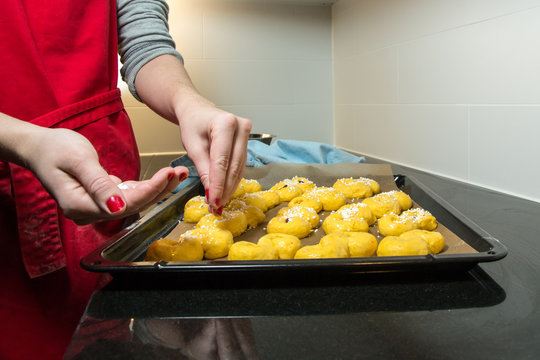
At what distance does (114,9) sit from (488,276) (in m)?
0.89

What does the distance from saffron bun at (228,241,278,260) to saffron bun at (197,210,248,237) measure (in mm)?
158

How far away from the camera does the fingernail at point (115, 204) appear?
19.0 inches

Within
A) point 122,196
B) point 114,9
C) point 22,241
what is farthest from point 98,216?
point 114,9

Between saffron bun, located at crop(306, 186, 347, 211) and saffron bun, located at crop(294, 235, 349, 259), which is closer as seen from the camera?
saffron bun, located at crop(294, 235, 349, 259)

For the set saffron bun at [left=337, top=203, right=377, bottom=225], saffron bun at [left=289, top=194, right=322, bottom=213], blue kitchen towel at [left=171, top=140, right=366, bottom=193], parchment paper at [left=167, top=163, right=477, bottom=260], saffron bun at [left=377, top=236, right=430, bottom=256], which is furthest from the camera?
blue kitchen towel at [left=171, top=140, right=366, bottom=193]

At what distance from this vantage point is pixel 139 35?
0.94 meters

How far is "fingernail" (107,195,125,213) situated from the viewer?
482mm

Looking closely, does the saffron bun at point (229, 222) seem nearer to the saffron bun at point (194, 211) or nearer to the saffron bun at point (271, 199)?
the saffron bun at point (194, 211)

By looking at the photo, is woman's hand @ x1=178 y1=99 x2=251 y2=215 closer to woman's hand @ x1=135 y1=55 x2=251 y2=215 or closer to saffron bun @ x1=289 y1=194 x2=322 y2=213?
woman's hand @ x1=135 y1=55 x2=251 y2=215

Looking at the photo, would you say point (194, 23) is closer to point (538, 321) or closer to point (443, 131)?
point (443, 131)

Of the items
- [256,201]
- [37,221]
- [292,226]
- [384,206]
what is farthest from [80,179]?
[384,206]

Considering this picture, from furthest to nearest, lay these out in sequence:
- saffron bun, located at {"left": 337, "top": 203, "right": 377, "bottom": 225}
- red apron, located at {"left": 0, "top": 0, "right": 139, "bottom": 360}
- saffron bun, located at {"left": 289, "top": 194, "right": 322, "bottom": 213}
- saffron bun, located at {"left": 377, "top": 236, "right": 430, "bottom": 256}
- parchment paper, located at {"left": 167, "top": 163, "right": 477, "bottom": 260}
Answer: parchment paper, located at {"left": 167, "top": 163, "right": 477, "bottom": 260} → saffron bun, located at {"left": 289, "top": 194, "right": 322, "bottom": 213} → saffron bun, located at {"left": 337, "top": 203, "right": 377, "bottom": 225} → red apron, located at {"left": 0, "top": 0, "right": 139, "bottom": 360} → saffron bun, located at {"left": 377, "top": 236, "right": 430, "bottom": 256}

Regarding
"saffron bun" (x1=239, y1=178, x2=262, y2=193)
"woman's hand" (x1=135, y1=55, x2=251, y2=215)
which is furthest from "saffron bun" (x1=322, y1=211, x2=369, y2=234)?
"saffron bun" (x1=239, y1=178, x2=262, y2=193)

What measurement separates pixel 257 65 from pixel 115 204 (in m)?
1.68
